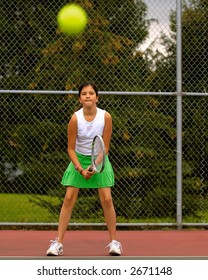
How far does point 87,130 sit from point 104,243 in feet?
4.96

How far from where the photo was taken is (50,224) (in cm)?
839

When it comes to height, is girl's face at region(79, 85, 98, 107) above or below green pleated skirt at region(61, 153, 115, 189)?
above

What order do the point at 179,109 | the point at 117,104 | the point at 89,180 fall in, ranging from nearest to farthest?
the point at 89,180 → the point at 179,109 → the point at 117,104

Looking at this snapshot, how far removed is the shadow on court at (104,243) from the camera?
665cm

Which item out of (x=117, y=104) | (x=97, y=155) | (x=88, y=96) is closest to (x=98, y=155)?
(x=97, y=155)

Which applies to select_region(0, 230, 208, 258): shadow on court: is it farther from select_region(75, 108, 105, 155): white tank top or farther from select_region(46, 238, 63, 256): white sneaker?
select_region(75, 108, 105, 155): white tank top

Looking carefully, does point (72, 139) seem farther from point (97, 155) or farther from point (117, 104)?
point (117, 104)

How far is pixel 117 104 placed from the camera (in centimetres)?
891

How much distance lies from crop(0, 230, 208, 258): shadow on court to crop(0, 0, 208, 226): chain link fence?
30 cm

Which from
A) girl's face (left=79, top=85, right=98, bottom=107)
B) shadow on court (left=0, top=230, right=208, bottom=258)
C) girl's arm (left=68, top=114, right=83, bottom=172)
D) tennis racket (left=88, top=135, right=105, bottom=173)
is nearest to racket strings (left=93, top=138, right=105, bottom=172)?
tennis racket (left=88, top=135, right=105, bottom=173)

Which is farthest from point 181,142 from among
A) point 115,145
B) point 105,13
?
point 105,13

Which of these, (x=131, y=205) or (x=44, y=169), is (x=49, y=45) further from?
(x=131, y=205)

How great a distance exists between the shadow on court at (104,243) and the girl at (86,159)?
11.6 inches

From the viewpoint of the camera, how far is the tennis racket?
20.1ft
